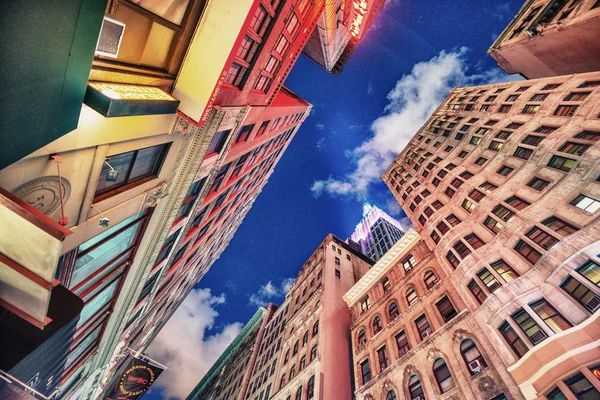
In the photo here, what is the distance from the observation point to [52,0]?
393cm

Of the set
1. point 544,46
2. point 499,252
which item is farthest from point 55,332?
point 544,46

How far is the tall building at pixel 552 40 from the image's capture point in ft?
105

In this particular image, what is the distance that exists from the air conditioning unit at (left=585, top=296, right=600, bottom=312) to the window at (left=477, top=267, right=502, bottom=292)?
4.87m

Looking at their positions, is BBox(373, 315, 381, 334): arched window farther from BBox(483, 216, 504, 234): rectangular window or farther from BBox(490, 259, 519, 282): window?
BBox(483, 216, 504, 234): rectangular window

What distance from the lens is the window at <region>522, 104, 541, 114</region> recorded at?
91.5ft

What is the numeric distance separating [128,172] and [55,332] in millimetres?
5635

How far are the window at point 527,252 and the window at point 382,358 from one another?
13679 mm

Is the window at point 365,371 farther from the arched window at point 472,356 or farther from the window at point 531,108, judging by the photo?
the window at point 531,108

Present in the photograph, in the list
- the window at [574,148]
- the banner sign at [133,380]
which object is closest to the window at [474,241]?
the window at [574,148]

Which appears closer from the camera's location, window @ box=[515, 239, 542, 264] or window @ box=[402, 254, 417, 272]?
window @ box=[515, 239, 542, 264]

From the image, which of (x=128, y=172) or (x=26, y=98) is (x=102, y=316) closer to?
(x=128, y=172)

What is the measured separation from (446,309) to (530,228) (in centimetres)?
888

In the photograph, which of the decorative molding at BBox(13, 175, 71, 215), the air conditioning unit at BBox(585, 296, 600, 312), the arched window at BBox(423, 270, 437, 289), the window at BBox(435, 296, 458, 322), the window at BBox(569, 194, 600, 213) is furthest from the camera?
the arched window at BBox(423, 270, 437, 289)

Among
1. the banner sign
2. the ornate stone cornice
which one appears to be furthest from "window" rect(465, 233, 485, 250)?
the banner sign
